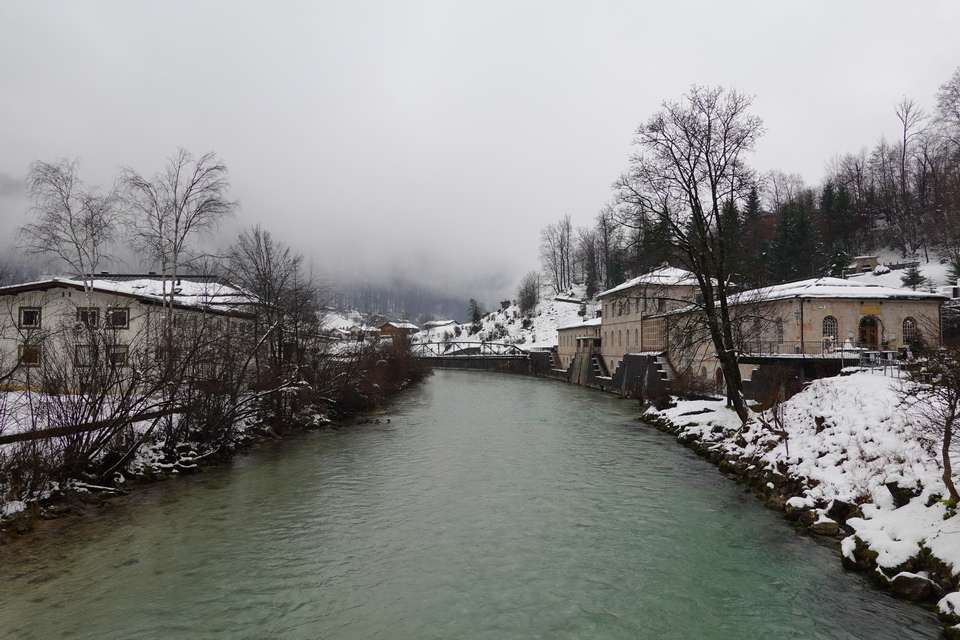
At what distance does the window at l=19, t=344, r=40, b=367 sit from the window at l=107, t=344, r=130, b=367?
139 centimetres

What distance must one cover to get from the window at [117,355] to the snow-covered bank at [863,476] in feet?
53.4

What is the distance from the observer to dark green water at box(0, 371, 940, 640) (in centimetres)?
704

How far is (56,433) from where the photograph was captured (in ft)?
38.9

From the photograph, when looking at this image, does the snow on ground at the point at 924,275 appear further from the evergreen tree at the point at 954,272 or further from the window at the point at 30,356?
the window at the point at 30,356

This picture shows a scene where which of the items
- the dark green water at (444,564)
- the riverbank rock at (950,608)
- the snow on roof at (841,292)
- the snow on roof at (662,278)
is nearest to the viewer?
the riverbank rock at (950,608)

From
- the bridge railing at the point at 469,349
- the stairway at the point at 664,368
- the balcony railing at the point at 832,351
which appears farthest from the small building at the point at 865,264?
the bridge railing at the point at 469,349

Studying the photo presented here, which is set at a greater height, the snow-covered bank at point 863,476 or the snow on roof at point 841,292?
the snow on roof at point 841,292

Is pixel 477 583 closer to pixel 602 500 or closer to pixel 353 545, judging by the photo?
pixel 353 545

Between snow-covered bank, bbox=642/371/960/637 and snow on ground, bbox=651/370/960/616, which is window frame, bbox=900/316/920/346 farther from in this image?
snow-covered bank, bbox=642/371/960/637

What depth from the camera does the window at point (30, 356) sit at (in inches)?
427

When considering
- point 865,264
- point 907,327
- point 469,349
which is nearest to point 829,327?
point 907,327

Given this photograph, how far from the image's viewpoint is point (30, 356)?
37.7ft

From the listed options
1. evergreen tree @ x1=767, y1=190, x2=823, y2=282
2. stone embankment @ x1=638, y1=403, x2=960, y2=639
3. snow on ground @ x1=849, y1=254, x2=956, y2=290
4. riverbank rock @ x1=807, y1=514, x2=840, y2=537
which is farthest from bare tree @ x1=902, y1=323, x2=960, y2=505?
evergreen tree @ x1=767, y1=190, x2=823, y2=282

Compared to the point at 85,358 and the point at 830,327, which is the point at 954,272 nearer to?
the point at 830,327
